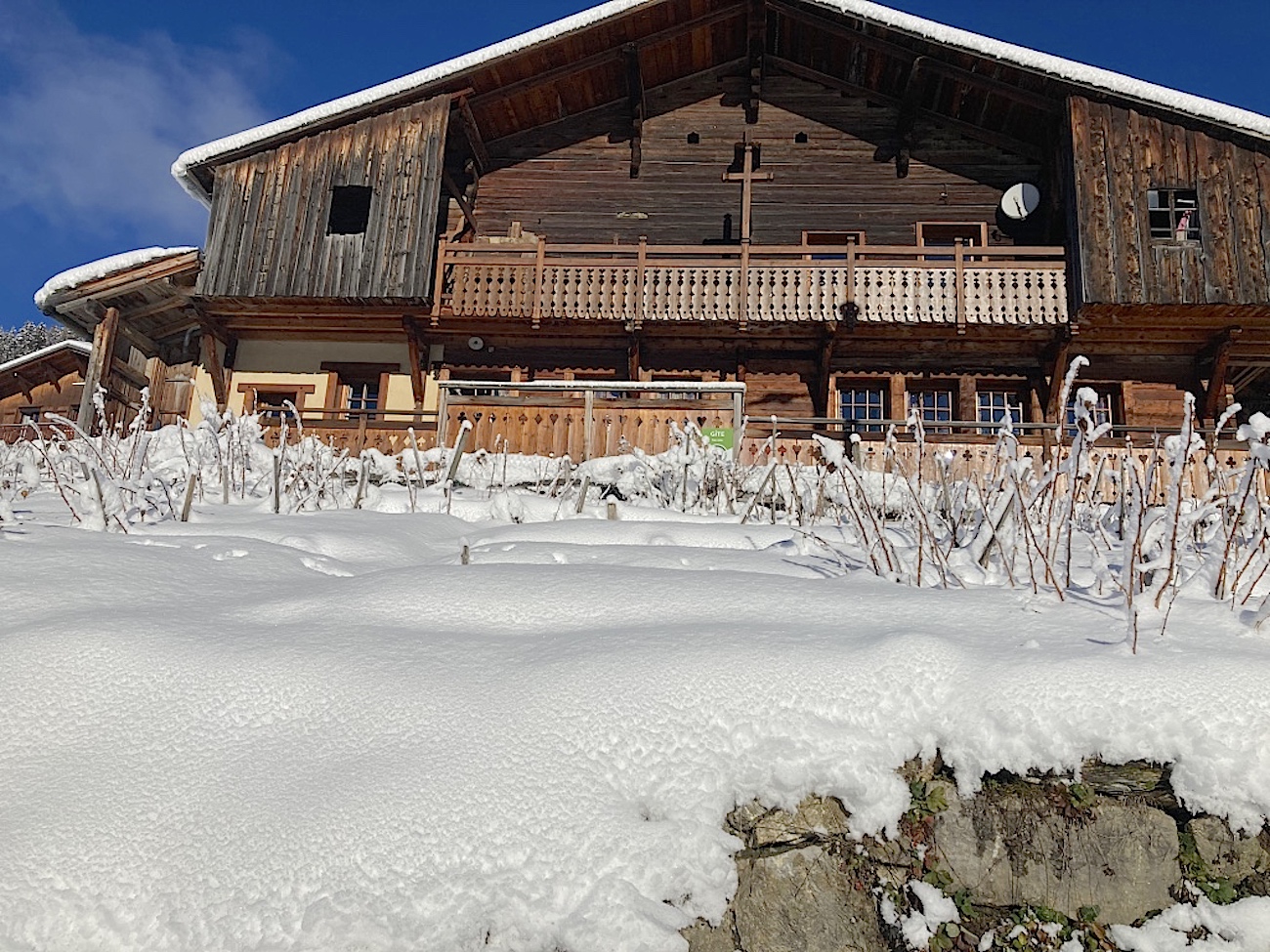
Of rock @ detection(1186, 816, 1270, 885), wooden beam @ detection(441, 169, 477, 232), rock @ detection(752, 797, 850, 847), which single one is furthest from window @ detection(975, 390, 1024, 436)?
rock @ detection(752, 797, 850, 847)

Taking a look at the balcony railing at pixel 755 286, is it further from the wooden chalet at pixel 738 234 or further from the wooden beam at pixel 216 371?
the wooden beam at pixel 216 371

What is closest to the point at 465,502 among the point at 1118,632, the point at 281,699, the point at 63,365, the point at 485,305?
the point at 281,699

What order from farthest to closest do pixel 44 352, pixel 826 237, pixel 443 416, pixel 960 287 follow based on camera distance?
pixel 44 352 < pixel 826 237 < pixel 960 287 < pixel 443 416

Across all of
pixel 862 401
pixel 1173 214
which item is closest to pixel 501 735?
pixel 862 401

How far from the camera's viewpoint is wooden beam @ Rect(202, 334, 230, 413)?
53.4ft

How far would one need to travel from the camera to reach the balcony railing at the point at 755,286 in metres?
14.5

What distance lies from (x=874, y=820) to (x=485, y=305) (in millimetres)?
13483

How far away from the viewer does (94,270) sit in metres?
15.2

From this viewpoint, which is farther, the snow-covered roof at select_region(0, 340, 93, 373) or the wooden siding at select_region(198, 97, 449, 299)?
the snow-covered roof at select_region(0, 340, 93, 373)

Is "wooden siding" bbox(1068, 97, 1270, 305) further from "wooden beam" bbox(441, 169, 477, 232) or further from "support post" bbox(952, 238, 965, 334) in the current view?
"wooden beam" bbox(441, 169, 477, 232)

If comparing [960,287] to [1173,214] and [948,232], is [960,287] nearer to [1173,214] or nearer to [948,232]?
[948,232]

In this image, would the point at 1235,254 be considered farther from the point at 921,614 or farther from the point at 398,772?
the point at 398,772

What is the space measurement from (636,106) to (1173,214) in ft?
30.9

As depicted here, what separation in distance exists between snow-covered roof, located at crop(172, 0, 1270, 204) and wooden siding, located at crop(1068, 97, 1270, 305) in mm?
384
